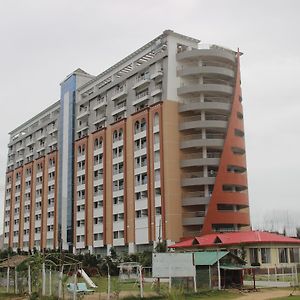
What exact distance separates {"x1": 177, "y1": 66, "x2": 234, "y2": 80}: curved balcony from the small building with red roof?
2364 cm

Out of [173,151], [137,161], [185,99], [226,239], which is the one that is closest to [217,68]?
[185,99]

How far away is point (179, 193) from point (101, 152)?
2060 centimetres

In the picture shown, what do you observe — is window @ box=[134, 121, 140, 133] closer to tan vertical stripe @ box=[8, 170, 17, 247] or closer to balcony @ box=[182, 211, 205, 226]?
balcony @ box=[182, 211, 205, 226]

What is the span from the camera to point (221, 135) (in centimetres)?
7131

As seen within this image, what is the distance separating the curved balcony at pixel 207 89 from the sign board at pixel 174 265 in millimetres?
41945

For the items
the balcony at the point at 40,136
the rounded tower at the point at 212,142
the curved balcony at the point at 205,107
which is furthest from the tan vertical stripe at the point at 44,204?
the curved balcony at the point at 205,107

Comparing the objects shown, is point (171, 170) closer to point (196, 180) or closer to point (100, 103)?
point (196, 180)

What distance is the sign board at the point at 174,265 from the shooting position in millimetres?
30859

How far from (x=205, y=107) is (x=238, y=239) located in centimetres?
2014

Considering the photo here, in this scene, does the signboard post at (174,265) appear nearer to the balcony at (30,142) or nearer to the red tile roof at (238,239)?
the red tile roof at (238,239)

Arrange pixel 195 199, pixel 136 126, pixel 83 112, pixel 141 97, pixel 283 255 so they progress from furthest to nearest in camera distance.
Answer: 1. pixel 83 112
2. pixel 141 97
3. pixel 136 126
4. pixel 195 199
5. pixel 283 255

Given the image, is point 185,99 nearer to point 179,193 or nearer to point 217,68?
point 217,68

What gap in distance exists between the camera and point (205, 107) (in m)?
69.2

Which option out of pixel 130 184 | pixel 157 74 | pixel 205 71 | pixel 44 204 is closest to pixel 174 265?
pixel 205 71
